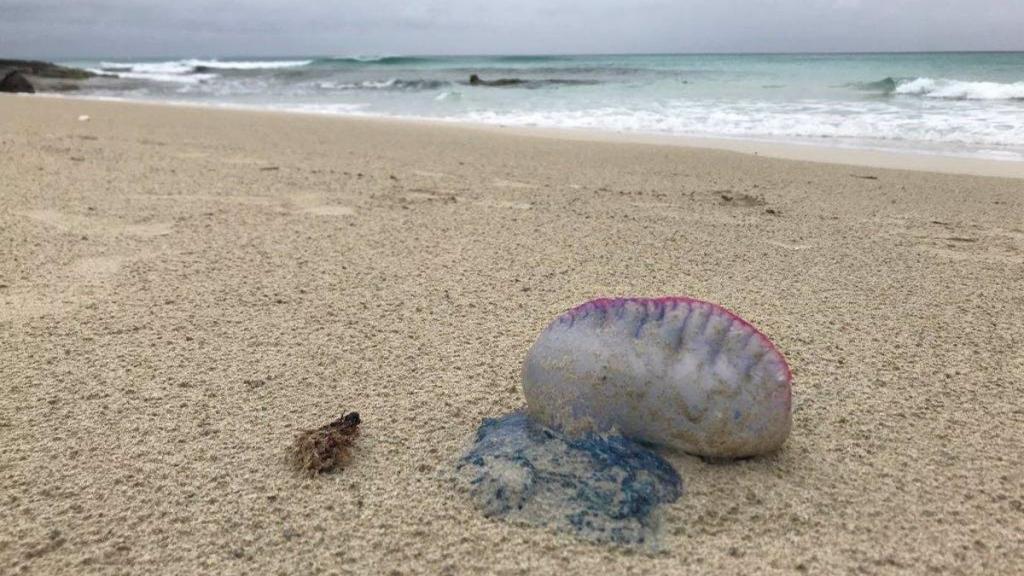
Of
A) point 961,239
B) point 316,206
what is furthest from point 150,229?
point 961,239

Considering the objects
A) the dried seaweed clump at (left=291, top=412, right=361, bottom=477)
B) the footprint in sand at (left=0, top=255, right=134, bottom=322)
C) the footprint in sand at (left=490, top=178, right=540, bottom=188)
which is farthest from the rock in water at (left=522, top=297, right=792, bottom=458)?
the footprint in sand at (left=490, top=178, right=540, bottom=188)

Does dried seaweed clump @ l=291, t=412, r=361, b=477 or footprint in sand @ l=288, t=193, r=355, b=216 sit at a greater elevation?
footprint in sand @ l=288, t=193, r=355, b=216

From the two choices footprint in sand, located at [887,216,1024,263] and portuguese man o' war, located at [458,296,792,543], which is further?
footprint in sand, located at [887,216,1024,263]

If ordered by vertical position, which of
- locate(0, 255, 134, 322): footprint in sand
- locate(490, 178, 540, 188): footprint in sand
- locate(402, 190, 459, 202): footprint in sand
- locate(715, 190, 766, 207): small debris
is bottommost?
locate(0, 255, 134, 322): footprint in sand

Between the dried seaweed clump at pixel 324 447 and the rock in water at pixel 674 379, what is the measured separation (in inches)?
18.0

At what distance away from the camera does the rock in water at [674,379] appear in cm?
150

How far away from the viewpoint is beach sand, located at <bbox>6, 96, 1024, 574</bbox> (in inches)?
52.7

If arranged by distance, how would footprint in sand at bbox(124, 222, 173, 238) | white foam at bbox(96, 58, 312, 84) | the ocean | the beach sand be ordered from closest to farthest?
1. the beach sand
2. footprint in sand at bbox(124, 222, 173, 238)
3. the ocean
4. white foam at bbox(96, 58, 312, 84)

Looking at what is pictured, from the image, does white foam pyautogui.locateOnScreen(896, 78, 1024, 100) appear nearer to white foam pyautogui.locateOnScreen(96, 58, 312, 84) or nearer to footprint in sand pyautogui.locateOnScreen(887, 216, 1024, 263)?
footprint in sand pyautogui.locateOnScreen(887, 216, 1024, 263)

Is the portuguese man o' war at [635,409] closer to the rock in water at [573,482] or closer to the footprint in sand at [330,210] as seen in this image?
the rock in water at [573,482]

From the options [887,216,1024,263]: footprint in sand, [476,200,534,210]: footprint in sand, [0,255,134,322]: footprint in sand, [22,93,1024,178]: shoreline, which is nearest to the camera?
[0,255,134,322]: footprint in sand

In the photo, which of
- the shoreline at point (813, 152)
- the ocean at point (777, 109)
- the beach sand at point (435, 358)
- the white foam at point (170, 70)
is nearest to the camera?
the beach sand at point (435, 358)

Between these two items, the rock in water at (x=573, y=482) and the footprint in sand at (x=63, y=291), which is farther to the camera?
the footprint in sand at (x=63, y=291)

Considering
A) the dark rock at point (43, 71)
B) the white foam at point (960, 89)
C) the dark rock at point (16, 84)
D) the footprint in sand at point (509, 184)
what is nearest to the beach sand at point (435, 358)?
the footprint in sand at point (509, 184)
